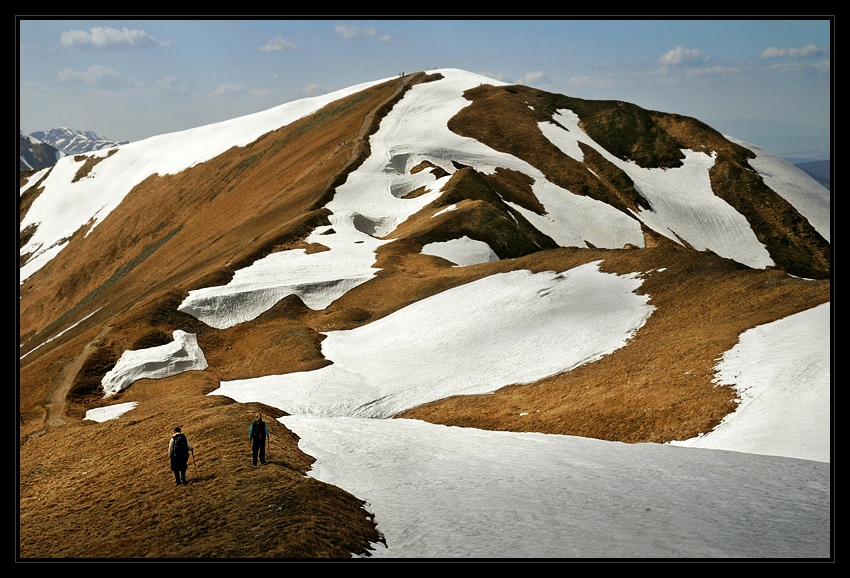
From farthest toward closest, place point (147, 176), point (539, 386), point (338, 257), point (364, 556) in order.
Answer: point (147, 176)
point (338, 257)
point (539, 386)
point (364, 556)

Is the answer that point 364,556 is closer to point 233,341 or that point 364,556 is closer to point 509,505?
point 509,505

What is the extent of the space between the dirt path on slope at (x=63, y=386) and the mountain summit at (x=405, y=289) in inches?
7.6

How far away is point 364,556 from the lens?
597 inches

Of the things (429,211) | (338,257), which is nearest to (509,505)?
(338,257)

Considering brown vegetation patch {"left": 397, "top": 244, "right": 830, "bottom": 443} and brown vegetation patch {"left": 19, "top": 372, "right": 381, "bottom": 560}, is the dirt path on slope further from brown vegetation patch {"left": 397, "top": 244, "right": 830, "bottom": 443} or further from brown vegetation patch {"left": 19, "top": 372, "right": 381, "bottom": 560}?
brown vegetation patch {"left": 397, "top": 244, "right": 830, "bottom": 443}

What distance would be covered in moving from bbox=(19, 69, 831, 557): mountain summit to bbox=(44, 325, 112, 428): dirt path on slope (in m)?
0.19

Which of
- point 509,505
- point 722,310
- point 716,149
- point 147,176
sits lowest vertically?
point 509,505

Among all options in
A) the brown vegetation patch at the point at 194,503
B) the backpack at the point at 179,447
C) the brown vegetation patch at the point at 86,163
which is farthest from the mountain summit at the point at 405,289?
the brown vegetation patch at the point at 86,163

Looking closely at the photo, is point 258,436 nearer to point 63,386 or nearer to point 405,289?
point 63,386

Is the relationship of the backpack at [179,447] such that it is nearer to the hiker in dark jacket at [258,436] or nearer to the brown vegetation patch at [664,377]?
the hiker in dark jacket at [258,436]

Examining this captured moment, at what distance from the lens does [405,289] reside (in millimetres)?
48969

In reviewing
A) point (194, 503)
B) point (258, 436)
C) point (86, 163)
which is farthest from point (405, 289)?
point (86, 163)

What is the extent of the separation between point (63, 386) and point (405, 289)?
71.6 feet
